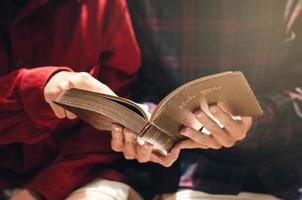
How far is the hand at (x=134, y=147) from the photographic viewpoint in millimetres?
1041

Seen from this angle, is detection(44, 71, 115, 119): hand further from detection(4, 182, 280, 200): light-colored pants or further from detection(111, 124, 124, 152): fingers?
detection(4, 182, 280, 200): light-colored pants

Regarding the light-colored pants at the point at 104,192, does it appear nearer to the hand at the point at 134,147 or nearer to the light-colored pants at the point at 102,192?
the light-colored pants at the point at 102,192

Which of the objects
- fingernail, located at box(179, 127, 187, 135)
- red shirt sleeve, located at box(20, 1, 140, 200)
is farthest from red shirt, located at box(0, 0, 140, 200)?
fingernail, located at box(179, 127, 187, 135)

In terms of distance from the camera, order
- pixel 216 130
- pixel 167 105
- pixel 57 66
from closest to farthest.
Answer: pixel 167 105 < pixel 216 130 < pixel 57 66

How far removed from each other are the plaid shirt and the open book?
262 millimetres

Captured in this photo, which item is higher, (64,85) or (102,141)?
(64,85)

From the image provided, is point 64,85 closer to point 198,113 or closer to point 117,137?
point 117,137

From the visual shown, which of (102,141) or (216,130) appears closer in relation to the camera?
(216,130)

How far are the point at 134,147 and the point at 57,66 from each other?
255 millimetres

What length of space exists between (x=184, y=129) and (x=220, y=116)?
0.23 feet

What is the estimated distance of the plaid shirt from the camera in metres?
1.26

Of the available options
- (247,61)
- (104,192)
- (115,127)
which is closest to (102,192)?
(104,192)

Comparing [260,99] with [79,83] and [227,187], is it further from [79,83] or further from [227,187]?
[79,83]

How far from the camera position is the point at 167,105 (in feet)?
3.15
